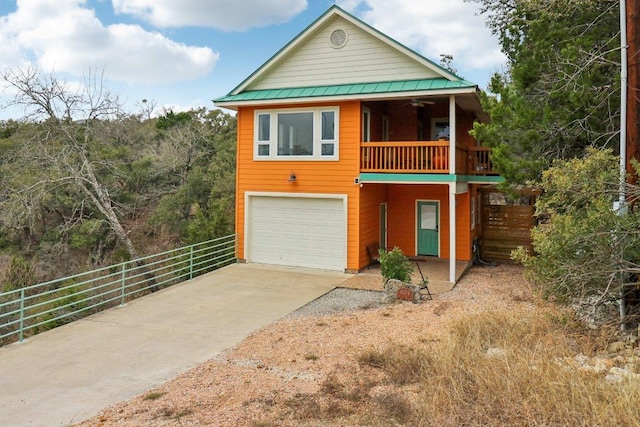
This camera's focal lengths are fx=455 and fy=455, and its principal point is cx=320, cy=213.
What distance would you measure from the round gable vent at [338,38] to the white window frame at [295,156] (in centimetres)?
192

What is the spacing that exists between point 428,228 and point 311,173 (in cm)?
435

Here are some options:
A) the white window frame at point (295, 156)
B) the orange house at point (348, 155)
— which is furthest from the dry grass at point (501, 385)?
the white window frame at point (295, 156)

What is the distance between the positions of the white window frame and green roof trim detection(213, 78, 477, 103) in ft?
1.54

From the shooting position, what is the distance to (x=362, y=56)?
13.1 meters

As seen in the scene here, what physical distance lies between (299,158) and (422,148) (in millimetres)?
3575

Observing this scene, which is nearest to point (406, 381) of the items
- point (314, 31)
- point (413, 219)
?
point (413, 219)

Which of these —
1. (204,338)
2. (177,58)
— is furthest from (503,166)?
(177,58)

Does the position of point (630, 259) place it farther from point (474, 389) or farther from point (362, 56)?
point (362, 56)

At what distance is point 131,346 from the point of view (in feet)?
24.2

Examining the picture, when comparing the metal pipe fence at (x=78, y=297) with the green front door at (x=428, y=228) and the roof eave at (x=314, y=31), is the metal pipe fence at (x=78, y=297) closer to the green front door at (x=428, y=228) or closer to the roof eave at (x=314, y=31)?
the roof eave at (x=314, y=31)

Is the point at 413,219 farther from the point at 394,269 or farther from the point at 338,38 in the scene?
the point at 338,38

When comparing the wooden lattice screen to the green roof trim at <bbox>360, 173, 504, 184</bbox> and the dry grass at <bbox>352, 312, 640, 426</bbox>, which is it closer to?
the green roof trim at <bbox>360, 173, 504, 184</bbox>

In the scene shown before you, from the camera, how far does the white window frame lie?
516 inches

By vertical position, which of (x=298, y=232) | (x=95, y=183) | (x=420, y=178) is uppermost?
(x=95, y=183)
